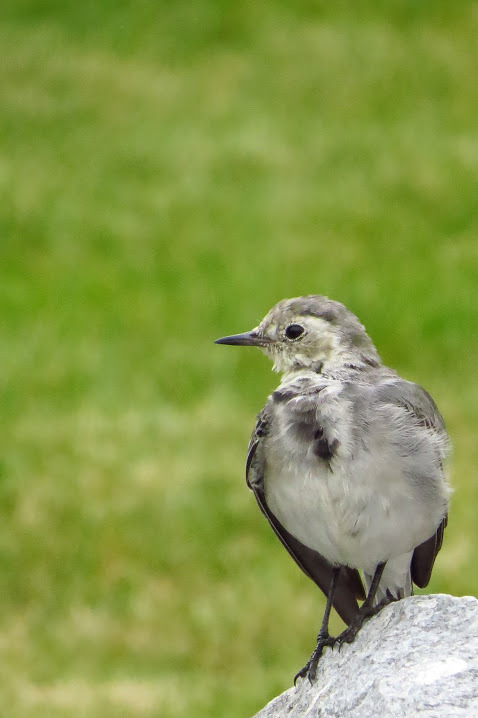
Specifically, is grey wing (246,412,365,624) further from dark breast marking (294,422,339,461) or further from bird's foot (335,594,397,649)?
bird's foot (335,594,397,649)

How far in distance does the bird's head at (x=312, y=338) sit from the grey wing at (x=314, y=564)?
15.9 inches

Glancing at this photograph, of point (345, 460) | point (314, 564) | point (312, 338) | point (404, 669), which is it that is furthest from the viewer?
point (314, 564)

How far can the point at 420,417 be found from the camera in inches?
260

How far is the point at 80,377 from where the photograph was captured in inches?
621

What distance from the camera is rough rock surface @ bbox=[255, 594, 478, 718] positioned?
5277mm

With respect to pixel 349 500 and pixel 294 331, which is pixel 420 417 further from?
pixel 294 331

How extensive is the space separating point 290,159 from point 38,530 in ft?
33.7

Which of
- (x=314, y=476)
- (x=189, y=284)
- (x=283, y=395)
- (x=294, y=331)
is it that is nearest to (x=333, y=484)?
(x=314, y=476)

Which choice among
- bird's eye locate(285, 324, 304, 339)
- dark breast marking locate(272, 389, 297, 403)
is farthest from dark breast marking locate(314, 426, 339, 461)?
bird's eye locate(285, 324, 304, 339)

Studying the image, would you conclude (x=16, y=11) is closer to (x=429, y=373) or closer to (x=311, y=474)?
(x=429, y=373)

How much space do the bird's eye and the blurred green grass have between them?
4.90 meters

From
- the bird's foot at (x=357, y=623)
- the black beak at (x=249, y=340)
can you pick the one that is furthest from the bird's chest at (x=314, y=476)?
the black beak at (x=249, y=340)

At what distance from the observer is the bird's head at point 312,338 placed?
Result: 22.1ft

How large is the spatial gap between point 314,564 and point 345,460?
112 centimetres
